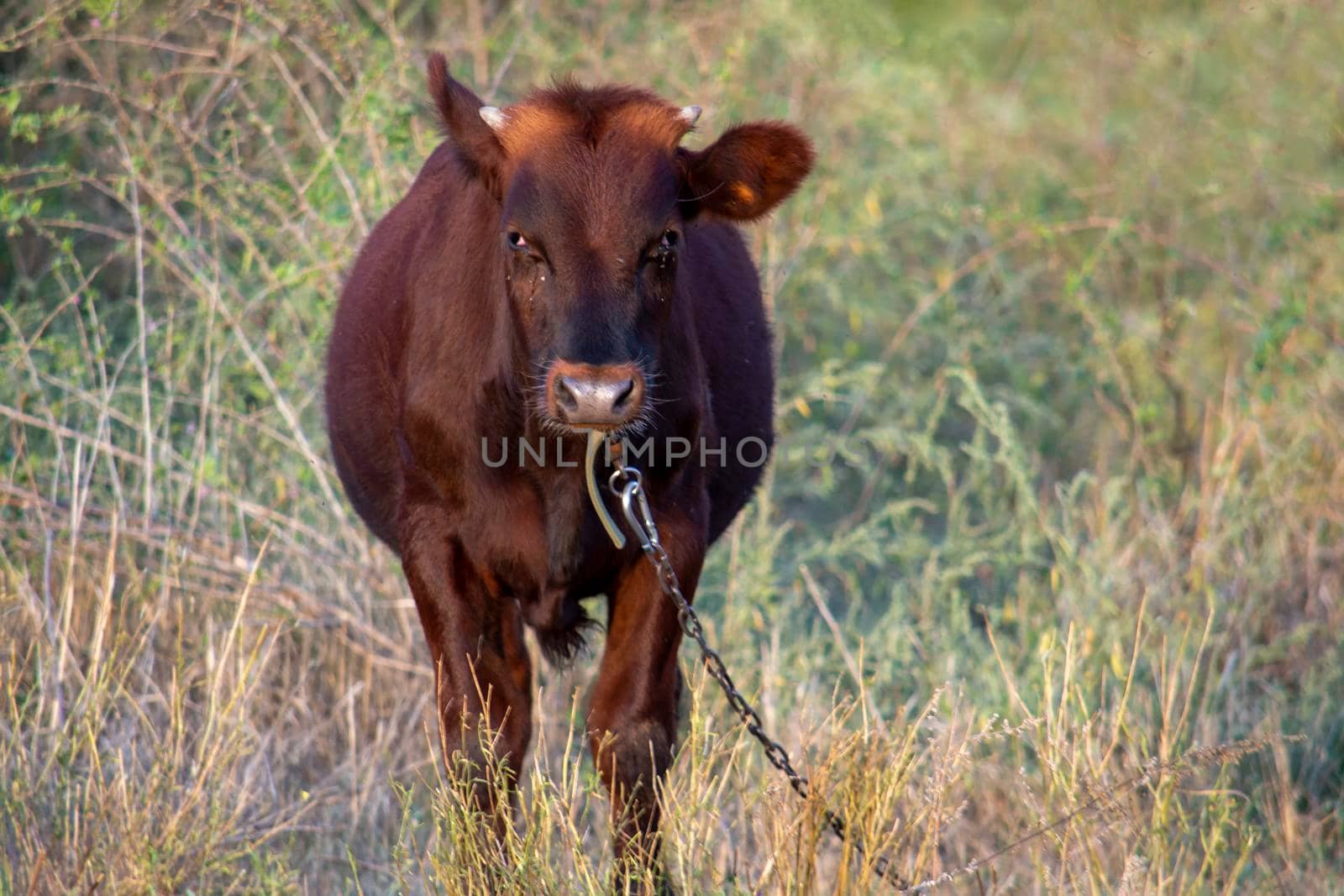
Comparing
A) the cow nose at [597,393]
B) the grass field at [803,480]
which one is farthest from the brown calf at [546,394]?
the grass field at [803,480]

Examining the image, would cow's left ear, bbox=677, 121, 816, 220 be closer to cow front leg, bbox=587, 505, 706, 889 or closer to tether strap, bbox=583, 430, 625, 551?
tether strap, bbox=583, 430, 625, 551

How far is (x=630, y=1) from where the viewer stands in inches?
337

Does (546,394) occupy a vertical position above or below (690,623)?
above

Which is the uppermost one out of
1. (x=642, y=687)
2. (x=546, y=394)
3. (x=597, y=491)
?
(x=546, y=394)

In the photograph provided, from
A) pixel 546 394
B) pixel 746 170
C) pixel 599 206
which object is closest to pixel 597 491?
pixel 546 394

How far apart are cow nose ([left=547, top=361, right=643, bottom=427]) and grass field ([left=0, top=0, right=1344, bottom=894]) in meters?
0.73

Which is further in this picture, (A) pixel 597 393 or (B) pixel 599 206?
(B) pixel 599 206

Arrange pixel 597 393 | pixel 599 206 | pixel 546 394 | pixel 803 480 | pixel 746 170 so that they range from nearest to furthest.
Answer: pixel 597 393 < pixel 546 394 < pixel 599 206 < pixel 746 170 < pixel 803 480

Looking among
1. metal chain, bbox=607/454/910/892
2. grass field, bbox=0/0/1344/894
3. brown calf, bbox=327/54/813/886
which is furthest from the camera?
grass field, bbox=0/0/1344/894

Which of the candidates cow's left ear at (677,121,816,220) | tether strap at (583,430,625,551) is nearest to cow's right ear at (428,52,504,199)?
cow's left ear at (677,121,816,220)

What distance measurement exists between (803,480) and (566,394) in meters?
4.29

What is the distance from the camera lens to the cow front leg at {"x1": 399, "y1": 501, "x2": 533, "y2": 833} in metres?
4.02

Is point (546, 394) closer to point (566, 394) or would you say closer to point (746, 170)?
point (566, 394)

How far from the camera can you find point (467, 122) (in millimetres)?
4043
